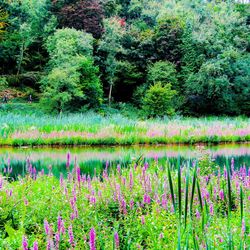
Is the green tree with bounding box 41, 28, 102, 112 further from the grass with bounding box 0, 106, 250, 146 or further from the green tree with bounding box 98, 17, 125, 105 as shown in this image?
the grass with bounding box 0, 106, 250, 146

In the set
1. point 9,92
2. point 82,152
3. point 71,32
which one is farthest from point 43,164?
point 9,92

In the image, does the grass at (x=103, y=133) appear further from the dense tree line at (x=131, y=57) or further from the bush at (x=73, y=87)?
the dense tree line at (x=131, y=57)

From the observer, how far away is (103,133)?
16047 mm

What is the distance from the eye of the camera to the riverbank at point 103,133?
15.4 m

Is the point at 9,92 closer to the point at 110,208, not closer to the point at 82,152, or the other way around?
the point at 82,152

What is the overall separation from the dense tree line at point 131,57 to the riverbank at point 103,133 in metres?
6.70

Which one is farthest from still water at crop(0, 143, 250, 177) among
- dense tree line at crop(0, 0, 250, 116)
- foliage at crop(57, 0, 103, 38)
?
foliage at crop(57, 0, 103, 38)

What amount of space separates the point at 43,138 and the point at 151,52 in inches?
614

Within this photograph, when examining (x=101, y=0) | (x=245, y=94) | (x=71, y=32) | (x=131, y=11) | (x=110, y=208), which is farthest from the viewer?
(x=131, y=11)

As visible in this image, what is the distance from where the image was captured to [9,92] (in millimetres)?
26844

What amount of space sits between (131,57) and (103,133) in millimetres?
14553

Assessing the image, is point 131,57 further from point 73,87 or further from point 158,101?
point 73,87

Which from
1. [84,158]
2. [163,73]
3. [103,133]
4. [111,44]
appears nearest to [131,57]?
[111,44]

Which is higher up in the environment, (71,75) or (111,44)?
(111,44)
